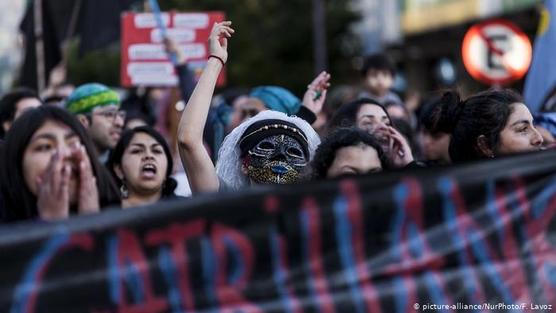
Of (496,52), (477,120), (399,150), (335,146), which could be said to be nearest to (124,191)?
(399,150)

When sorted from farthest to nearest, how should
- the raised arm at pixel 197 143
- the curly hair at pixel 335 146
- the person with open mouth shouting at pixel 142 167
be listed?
the person with open mouth shouting at pixel 142 167
the raised arm at pixel 197 143
the curly hair at pixel 335 146

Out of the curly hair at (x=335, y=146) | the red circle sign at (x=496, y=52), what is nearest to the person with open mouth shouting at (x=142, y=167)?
the curly hair at (x=335, y=146)

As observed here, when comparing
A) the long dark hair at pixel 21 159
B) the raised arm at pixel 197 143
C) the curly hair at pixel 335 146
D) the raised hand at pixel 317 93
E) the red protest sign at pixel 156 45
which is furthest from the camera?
the red protest sign at pixel 156 45

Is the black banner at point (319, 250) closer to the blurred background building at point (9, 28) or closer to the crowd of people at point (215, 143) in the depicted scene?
the crowd of people at point (215, 143)

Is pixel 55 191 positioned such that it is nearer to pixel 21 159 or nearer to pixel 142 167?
pixel 21 159

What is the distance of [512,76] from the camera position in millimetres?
10445

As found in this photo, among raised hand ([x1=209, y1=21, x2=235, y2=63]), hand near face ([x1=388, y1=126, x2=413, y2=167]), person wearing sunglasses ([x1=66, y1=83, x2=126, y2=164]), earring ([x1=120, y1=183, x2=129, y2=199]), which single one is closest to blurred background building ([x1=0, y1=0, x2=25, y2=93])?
person wearing sunglasses ([x1=66, y1=83, x2=126, y2=164])

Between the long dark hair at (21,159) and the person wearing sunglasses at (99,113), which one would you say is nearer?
the long dark hair at (21,159)

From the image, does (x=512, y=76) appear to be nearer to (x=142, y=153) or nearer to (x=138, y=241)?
(x=142, y=153)

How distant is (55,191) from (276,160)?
4.27 ft

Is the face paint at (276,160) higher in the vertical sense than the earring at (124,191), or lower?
higher

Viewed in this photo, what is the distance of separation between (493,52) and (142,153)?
211 inches

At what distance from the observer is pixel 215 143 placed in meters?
7.23

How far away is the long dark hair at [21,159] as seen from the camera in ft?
12.0
